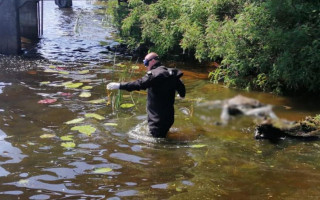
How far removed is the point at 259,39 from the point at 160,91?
450 centimetres

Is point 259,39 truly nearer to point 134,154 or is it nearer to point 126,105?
point 126,105

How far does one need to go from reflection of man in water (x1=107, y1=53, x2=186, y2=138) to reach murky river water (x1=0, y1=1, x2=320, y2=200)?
1.39 ft

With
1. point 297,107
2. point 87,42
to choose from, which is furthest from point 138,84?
point 87,42

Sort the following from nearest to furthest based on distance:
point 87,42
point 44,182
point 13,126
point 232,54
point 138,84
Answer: point 44,182
point 138,84
point 13,126
point 232,54
point 87,42

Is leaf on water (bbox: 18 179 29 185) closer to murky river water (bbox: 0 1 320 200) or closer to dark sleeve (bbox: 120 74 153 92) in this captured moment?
murky river water (bbox: 0 1 320 200)

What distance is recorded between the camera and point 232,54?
11031 mm

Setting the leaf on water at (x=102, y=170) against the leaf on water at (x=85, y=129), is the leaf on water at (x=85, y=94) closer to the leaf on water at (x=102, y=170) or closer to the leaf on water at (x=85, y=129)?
the leaf on water at (x=85, y=129)

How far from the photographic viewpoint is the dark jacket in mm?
A: 7051

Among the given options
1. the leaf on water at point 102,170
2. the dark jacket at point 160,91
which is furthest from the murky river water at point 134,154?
the dark jacket at point 160,91

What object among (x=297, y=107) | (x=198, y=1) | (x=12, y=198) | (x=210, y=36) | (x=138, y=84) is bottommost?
(x=12, y=198)

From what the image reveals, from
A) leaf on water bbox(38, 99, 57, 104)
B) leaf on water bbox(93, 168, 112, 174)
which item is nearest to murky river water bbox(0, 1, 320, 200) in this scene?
leaf on water bbox(93, 168, 112, 174)

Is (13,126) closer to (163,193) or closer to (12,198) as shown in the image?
(12,198)

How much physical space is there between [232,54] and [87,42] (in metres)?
10.6

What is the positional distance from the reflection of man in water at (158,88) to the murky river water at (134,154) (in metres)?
0.42
